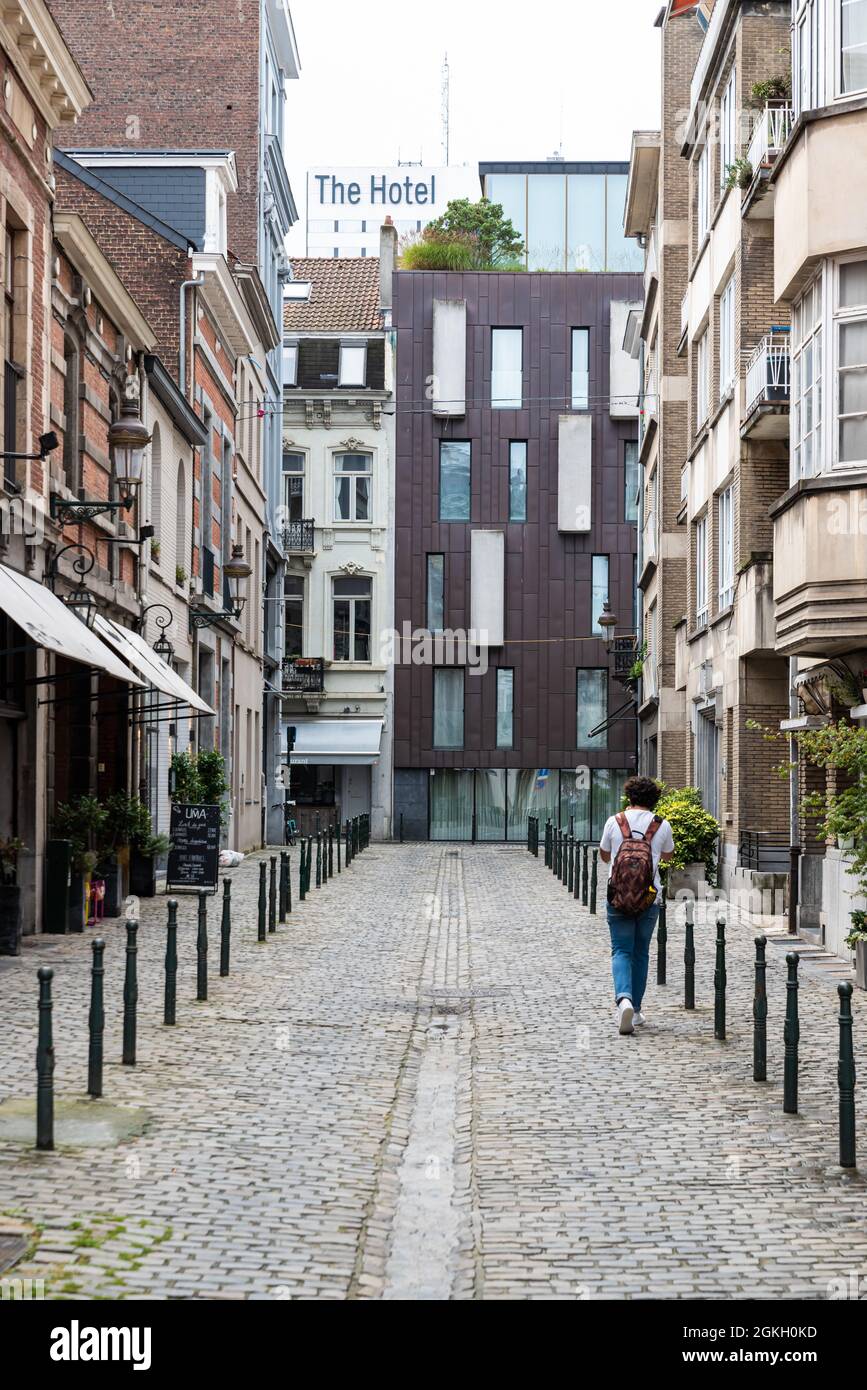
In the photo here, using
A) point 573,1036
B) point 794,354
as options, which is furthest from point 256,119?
point 573,1036

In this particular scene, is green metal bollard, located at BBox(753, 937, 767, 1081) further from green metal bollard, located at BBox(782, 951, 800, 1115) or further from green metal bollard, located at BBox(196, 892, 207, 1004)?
green metal bollard, located at BBox(196, 892, 207, 1004)

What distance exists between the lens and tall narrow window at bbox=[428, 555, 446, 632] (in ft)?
171

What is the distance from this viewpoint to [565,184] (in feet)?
204

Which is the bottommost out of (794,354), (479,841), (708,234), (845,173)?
(479,841)

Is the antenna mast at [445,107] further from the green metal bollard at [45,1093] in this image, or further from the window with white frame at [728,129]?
the green metal bollard at [45,1093]

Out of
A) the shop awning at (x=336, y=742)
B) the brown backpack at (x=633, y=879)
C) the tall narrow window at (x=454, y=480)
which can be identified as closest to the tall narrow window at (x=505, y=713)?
the shop awning at (x=336, y=742)

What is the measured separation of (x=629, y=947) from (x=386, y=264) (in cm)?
4411

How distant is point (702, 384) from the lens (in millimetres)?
30016

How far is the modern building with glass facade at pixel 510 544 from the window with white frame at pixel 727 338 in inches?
954

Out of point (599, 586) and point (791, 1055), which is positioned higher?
point (599, 586)

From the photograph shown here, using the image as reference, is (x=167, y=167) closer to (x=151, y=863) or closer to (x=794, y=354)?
(x=151, y=863)

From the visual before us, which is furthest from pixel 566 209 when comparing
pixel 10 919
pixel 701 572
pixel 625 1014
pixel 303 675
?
pixel 625 1014

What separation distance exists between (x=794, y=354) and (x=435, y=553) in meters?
33.7

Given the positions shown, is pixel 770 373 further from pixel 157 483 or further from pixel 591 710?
pixel 591 710
